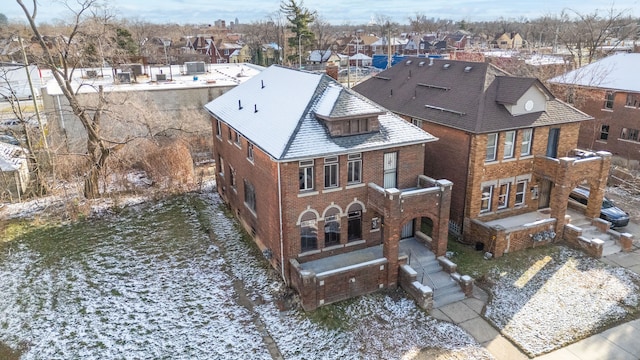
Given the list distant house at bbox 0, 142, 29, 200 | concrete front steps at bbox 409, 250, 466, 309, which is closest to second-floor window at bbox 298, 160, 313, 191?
concrete front steps at bbox 409, 250, 466, 309

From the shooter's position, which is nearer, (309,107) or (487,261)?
(309,107)

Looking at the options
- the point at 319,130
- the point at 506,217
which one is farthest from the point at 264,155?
the point at 506,217

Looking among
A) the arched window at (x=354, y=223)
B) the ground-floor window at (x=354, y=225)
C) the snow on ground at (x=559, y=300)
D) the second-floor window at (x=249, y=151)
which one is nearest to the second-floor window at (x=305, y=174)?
the arched window at (x=354, y=223)

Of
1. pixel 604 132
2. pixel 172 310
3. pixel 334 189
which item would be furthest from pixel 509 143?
pixel 604 132

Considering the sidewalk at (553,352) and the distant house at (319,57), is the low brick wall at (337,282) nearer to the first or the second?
the sidewalk at (553,352)

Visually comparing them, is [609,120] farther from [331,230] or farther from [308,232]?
[308,232]

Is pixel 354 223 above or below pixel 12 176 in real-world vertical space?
above

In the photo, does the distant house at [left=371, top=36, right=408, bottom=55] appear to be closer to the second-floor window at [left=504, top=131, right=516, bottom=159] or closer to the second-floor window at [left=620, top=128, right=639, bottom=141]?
the second-floor window at [left=620, top=128, right=639, bottom=141]
